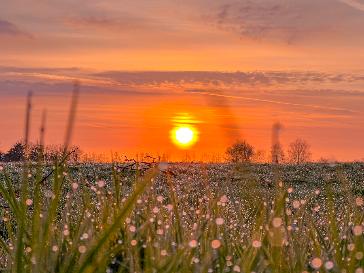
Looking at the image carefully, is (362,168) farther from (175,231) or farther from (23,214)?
(23,214)

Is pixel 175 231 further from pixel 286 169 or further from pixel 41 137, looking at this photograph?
A: pixel 286 169

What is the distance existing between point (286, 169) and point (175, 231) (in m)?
18.7

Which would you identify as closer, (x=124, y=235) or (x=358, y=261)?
(x=358, y=261)

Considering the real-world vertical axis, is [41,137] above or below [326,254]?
above

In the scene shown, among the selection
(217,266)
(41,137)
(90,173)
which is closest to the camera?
(41,137)

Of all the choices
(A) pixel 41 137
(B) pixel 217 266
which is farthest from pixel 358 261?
(A) pixel 41 137

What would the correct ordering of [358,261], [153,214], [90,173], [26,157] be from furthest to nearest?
[90,173], [153,214], [358,261], [26,157]

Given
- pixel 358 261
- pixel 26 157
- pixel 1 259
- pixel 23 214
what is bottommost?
pixel 1 259

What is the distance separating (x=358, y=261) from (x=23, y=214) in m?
1.93

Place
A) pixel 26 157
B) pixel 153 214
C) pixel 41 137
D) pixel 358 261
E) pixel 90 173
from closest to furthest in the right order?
pixel 41 137, pixel 26 157, pixel 358 261, pixel 153 214, pixel 90 173

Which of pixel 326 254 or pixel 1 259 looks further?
pixel 1 259

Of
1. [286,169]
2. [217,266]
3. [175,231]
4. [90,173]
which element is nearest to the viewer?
[217,266]

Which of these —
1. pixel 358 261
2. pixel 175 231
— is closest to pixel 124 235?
pixel 175 231

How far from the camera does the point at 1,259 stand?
16.2 ft
